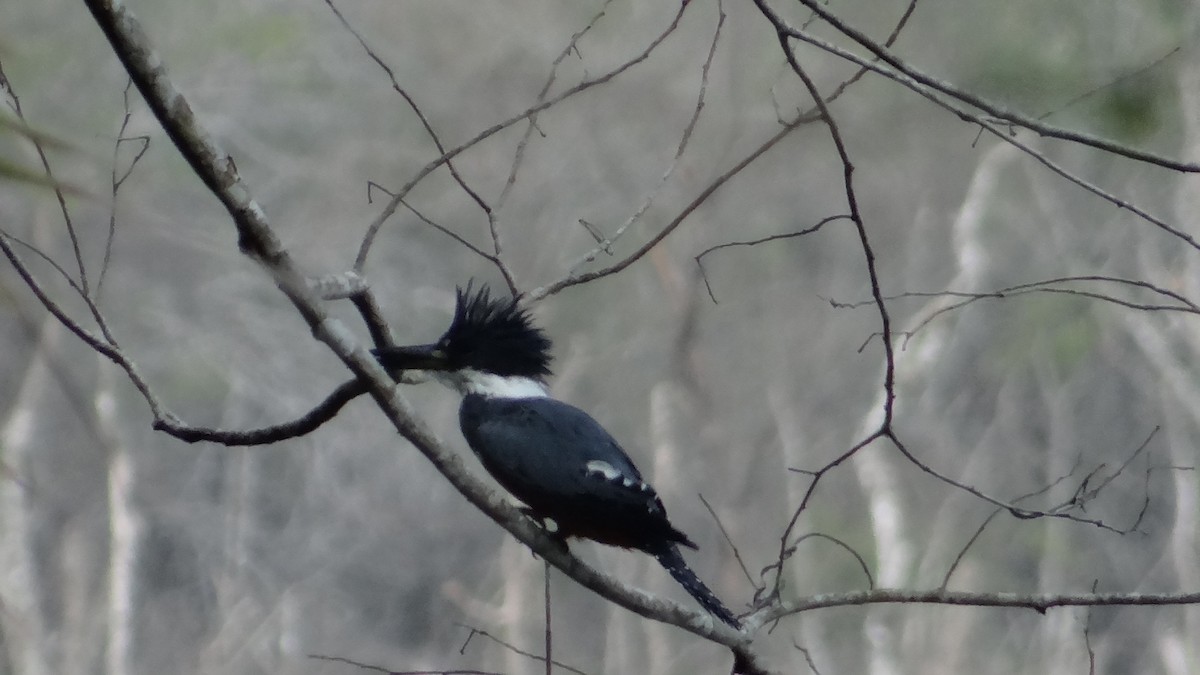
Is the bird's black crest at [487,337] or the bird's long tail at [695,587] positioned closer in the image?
the bird's long tail at [695,587]

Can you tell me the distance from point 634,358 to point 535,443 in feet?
22.5

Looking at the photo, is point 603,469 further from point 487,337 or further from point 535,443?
point 487,337

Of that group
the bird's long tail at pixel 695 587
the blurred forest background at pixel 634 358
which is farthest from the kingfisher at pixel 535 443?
the blurred forest background at pixel 634 358

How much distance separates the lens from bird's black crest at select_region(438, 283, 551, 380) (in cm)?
287

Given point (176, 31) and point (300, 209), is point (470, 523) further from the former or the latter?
point (176, 31)

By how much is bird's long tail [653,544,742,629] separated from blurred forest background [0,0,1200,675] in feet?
18.4

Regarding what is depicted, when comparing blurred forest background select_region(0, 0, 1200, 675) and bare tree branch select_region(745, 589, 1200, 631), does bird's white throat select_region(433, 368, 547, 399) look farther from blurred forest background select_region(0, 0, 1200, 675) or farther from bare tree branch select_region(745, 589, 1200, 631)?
blurred forest background select_region(0, 0, 1200, 675)

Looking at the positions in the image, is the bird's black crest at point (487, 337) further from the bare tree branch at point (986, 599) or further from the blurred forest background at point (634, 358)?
the blurred forest background at point (634, 358)

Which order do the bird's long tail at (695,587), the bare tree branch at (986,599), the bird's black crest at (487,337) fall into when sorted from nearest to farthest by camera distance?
the bare tree branch at (986,599)
the bird's long tail at (695,587)
the bird's black crest at (487,337)

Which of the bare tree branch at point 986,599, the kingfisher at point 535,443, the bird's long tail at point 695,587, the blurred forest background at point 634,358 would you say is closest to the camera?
the bare tree branch at point 986,599

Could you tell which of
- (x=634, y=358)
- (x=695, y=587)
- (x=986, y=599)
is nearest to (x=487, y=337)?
(x=695, y=587)

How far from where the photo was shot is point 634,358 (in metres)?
9.44

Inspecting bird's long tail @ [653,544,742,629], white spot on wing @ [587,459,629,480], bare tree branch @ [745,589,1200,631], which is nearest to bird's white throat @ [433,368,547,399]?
white spot on wing @ [587,459,629,480]

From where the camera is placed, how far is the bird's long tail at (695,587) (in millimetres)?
2275
